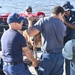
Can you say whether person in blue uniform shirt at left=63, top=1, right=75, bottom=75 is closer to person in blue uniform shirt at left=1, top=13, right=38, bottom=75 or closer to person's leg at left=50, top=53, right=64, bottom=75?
person's leg at left=50, top=53, right=64, bottom=75

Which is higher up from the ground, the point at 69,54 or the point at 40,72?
the point at 69,54

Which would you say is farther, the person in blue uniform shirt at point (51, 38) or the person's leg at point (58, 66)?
the person's leg at point (58, 66)

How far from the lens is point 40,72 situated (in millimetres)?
5520

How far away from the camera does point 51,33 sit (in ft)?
17.5

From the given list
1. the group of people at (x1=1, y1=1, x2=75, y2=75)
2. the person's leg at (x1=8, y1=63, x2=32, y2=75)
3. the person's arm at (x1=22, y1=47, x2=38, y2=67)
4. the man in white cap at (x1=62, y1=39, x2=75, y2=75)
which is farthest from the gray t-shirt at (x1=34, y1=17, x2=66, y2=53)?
the man in white cap at (x1=62, y1=39, x2=75, y2=75)

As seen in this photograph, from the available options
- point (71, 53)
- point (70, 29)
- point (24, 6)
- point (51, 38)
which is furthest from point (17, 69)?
point (24, 6)

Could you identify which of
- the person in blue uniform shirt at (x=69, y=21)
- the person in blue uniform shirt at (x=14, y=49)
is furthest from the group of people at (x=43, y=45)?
the person in blue uniform shirt at (x=69, y=21)

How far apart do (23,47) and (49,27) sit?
2.04 feet

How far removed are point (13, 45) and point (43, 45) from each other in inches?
27.8

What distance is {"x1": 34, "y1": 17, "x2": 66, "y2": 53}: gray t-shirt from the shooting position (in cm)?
526

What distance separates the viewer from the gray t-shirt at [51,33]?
526 centimetres

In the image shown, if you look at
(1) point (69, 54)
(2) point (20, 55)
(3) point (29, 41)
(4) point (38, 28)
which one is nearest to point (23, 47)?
(2) point (20, 55)

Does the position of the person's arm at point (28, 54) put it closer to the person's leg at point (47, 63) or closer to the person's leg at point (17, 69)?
the person's leg at point (17, 69)

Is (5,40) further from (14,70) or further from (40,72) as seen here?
(40,72)
